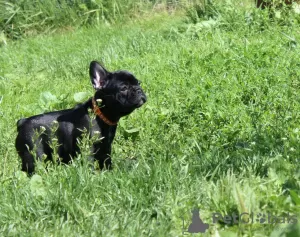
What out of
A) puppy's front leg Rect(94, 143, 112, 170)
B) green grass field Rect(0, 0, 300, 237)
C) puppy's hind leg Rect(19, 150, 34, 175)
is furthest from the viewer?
puppy's hind leg Rect(19, 150, 34, 175)

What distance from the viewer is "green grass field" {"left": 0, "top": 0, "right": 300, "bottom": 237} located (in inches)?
167

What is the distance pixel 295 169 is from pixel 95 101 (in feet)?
6.97

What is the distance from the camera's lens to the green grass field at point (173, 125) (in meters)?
4.23

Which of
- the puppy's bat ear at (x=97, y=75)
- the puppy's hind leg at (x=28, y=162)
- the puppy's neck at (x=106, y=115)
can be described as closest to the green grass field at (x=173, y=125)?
the puppy's hind leg at (x=28, y=162)

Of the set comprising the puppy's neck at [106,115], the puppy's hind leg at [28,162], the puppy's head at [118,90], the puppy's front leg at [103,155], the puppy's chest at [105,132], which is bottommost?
the puppy's hind leg at [28,162]

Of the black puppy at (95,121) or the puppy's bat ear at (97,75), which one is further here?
the puppy's bat ear at (97,75)

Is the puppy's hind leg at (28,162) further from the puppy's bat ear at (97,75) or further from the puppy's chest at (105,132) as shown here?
the puppy's bat ear at (97,75)

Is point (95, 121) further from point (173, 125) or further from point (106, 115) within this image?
point (173, 125)

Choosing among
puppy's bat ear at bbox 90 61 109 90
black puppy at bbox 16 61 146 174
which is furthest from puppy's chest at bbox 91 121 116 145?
puppy's bat ear at bbox 90 61 109 90

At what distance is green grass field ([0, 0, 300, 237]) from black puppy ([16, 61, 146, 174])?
0.64 feet

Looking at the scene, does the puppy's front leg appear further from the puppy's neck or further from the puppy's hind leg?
the puppy's hind leg

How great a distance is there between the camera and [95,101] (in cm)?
607

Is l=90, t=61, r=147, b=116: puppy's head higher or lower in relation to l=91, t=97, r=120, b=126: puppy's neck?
higher

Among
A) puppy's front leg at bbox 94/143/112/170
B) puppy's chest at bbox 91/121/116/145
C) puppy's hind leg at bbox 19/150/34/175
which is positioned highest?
puppy's chest at bbox 91/121/116/145
